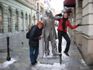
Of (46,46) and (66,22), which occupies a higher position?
(66,22)

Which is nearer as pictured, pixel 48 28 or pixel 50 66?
pixel 50 66

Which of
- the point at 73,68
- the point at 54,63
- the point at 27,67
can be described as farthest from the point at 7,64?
the point at 73,68

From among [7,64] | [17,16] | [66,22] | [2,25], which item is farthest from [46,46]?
[17,16]

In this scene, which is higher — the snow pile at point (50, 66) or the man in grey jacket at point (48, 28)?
the man in grey jacket at point (48, 28)

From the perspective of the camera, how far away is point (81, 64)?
35.6 feet

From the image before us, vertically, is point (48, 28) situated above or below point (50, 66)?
above

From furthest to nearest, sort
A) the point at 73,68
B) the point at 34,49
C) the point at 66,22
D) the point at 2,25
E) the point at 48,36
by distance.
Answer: the point at 2,25 → the point at 48,36 → the point at 66,22 → the point at 34,49 → the point at 73,68

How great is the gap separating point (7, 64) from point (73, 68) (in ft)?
8.86

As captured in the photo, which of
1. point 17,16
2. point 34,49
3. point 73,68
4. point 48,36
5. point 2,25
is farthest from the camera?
point 17,16

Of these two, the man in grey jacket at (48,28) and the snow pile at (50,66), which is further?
the man in grey jacket at (48,28)

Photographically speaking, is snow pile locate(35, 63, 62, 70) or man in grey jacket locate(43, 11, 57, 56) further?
man in grey jacket locate(43, 11, 57, 56)

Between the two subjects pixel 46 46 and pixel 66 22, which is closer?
pixel 66 22

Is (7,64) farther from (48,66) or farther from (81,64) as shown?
(81,64)

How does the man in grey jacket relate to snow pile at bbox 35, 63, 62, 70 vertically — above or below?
above
